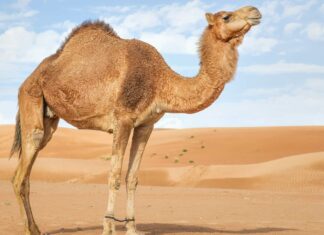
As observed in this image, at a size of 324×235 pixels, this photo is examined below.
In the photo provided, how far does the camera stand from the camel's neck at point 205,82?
8914mm

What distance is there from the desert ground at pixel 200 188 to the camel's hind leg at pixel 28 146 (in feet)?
3.03

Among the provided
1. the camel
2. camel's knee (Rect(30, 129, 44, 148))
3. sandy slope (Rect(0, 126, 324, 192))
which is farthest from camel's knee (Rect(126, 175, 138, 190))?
sandy slope (Rect(0, 126, 324, 192))

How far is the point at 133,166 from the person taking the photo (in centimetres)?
942

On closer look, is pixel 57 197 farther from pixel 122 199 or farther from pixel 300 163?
pixel 300 163

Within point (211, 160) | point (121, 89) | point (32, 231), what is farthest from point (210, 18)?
point (211, 160)

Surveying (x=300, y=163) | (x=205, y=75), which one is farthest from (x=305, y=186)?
(x=205, y=75)

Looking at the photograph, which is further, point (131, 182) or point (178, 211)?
point (178, 211)

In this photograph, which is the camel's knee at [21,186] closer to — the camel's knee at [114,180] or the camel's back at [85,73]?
the camel's back at [85,73]

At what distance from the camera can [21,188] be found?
9.84 metres

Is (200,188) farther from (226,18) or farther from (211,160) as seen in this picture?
(226,18)

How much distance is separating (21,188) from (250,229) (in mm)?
3956

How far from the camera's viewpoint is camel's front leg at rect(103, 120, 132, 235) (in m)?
8.73

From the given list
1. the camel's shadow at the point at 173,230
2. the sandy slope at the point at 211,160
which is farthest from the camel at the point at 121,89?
the sandy slope at the point at 211,160

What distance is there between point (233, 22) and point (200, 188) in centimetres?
1393
